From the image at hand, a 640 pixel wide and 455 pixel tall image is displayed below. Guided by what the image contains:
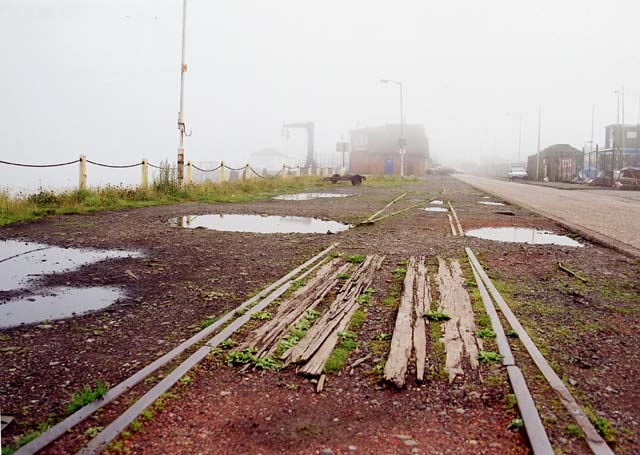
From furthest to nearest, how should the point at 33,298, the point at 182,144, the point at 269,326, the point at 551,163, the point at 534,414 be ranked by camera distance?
the point at 551,163 → the point at 182,144 → the point at 33,298 → the point at 269,326 → the point at 534,414

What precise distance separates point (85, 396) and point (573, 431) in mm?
2424

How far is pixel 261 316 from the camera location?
445 cm

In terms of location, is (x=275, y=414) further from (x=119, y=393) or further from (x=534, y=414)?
(x=534, y=414)

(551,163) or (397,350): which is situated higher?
(551,163)

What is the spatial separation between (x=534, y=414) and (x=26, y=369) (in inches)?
114

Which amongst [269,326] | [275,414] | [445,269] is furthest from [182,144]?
[275,414]

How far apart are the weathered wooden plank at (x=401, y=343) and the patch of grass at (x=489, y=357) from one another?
0.45 meters

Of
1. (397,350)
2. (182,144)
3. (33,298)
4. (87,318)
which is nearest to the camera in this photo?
(397,350)

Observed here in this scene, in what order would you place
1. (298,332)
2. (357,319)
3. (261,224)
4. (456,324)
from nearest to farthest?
(298,332) → (456,324) → (357,319) → (261,224)

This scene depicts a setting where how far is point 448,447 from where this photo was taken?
247 centimetres

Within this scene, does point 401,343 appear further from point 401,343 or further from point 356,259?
point 356,259

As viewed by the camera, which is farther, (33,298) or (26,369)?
(33,298)

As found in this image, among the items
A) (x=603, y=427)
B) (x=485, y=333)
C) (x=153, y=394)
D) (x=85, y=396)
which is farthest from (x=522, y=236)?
(x=85, y=396)

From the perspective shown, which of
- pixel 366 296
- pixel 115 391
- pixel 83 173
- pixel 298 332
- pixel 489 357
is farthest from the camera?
pixel 83 173
